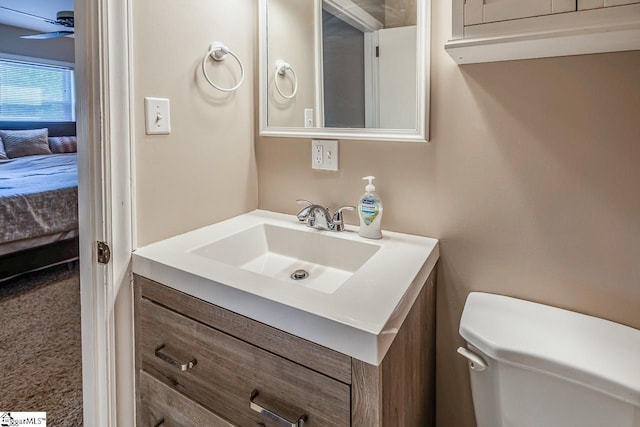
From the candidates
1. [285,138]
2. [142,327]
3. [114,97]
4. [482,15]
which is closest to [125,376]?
[142,327]

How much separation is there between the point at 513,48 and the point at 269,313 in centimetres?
79

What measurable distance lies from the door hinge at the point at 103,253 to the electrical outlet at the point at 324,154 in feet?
2.25

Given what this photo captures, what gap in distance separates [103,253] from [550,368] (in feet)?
3.64

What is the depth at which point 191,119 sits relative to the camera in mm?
1218

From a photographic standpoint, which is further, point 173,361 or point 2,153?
point 2,153

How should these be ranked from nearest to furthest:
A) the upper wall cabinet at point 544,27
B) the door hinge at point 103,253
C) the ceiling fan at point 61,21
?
the upper wall cabinet at point 544,27, the door hinge at point 103,253, the ceiling fan at point 61,21

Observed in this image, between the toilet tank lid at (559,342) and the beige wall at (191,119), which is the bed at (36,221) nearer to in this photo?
the beige wall at (191,119)

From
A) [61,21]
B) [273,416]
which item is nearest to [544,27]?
[273,416]

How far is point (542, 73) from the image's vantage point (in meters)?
0.96

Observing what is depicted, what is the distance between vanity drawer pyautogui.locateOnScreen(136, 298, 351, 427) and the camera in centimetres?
75

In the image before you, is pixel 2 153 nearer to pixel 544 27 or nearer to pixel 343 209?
pixel 343 209

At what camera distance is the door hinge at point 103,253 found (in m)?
1.03

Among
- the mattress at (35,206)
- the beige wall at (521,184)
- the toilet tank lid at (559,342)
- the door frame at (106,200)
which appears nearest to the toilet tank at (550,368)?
the toilet tank lid at (559,342)

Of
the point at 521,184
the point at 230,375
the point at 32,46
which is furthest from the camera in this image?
the point at 32,46
